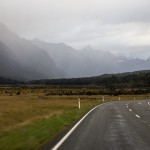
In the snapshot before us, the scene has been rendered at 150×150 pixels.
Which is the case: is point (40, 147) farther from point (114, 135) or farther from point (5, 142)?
point (114, 135)

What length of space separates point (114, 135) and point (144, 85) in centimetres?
18388

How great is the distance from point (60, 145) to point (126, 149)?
2.03 metres

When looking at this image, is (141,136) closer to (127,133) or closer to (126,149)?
(127,133)

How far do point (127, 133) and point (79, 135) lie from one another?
197 centimetres

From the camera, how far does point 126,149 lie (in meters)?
11.1

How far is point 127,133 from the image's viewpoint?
15391mm


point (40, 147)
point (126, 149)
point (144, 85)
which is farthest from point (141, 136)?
point (144, 85)

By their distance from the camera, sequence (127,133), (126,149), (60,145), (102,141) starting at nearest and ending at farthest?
(126,149), (60,145), (102,141), (127,133)

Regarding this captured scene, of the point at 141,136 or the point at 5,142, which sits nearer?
the point at 5,142

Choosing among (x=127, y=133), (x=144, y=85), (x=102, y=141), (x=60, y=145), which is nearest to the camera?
(x=60, y=145)

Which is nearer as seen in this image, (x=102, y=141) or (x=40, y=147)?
(x=40, y=147)

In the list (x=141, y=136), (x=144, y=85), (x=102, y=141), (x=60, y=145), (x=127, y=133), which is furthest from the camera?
(x=144, y=85)

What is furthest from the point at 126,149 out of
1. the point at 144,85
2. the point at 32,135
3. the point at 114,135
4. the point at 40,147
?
the point at 144,85

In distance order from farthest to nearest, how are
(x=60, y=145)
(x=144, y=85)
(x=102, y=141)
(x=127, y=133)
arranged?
1. (x=144, y=85)
2. (x=127, y=133)
3. (x=102, y=141)
4. (x=60, y=145)
